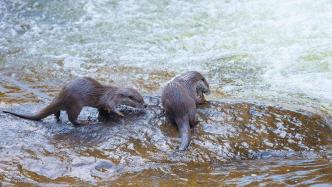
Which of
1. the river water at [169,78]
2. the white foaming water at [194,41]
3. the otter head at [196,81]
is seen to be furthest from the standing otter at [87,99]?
the white foaming water at [194,41]

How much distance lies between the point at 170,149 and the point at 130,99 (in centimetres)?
71

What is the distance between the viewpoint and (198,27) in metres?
8.45

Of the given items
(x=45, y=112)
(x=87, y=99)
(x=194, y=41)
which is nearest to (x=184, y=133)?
(x=87, y=99)

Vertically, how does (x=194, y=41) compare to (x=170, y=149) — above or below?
above

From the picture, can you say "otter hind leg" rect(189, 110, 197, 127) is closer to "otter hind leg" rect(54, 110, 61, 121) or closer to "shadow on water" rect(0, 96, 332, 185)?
"shadow on water" rect(0, 96, 332, 185)

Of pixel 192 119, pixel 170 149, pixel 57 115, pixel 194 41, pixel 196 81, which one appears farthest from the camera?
pixel 194 41

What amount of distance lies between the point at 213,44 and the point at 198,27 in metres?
0.88

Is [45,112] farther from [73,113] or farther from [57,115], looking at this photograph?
[73,113]

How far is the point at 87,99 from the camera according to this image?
13.9 feet

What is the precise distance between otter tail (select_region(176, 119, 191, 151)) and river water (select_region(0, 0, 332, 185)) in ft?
0.20

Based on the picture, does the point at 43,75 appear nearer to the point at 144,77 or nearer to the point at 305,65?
the point at 144,77

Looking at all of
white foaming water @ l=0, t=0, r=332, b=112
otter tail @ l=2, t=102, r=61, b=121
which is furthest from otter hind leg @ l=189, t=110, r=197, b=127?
white foaming water @ l=0, t=0, r=332, b=112

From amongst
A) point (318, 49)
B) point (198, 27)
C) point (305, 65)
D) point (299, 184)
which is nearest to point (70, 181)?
point (299, 184)

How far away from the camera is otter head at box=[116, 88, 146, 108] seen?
4.36 metres
